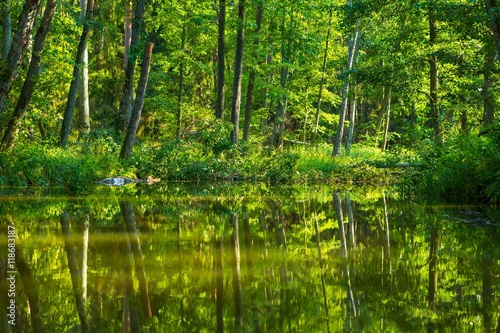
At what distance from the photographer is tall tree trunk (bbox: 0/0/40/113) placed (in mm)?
11773

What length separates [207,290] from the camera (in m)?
4.04

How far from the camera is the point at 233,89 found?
22.4 m

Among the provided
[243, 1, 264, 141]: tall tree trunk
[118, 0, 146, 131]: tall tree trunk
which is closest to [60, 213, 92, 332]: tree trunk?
[118, 0, 146, 131]: tall tree trunk

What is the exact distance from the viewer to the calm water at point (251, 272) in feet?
10.9

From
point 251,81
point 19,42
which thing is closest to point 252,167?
point 251,81

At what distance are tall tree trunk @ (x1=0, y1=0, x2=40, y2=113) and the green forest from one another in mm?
38

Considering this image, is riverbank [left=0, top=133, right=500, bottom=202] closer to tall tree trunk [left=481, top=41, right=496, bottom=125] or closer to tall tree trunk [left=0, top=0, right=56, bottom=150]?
tall tree trunk [left=0, top=0, right=56, bottom=150]

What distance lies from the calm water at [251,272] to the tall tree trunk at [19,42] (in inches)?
180

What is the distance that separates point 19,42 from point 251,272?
9519 millimetres

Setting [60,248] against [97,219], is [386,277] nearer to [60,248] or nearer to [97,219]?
[60,248]

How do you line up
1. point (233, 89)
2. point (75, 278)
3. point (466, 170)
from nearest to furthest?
point (75, 278) < point (466, 170) < point (233, 89)

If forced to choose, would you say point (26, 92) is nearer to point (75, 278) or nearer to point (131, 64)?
point (131, 64)

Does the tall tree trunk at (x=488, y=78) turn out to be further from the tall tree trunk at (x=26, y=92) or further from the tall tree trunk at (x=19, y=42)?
the tall tree trunk at (x=26, y=92)

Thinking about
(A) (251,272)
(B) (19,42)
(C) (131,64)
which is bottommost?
(A) (251,272)
